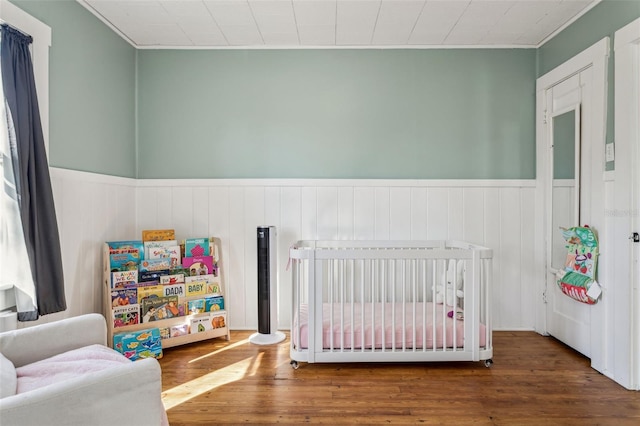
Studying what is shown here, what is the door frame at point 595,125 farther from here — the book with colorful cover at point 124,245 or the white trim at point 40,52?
the white trim at point 40,52

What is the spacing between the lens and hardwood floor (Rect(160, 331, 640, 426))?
5.78ft

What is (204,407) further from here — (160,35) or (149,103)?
(160,35)

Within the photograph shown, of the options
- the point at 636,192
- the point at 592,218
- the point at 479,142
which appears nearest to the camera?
the point at 636,192

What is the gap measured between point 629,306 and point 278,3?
8.85ft

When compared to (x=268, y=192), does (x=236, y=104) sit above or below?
above

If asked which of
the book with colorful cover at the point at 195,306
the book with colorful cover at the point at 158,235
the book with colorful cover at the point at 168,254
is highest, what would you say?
the book with colorful cover at the point at 158,235

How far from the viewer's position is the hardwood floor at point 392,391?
5.78 feet

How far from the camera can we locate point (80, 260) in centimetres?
240

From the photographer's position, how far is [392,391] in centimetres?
200

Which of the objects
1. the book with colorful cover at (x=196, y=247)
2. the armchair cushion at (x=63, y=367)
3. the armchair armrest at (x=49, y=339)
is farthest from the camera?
the book with colorful cover at (x=196, y=247)

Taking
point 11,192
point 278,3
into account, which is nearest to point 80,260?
point 11,192

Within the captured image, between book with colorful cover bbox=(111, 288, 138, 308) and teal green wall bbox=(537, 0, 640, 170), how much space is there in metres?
3.02

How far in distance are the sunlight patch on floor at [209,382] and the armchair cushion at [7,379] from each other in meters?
0.79

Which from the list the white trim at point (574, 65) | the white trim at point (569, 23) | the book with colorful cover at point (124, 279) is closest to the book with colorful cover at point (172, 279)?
the book with colorful cover at point (124, 279)
